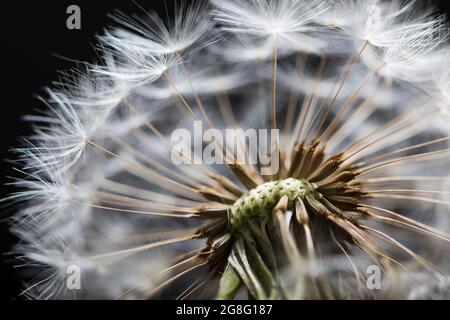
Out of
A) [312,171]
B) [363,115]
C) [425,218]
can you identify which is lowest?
[425,218]

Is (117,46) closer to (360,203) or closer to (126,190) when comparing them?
(126,190)

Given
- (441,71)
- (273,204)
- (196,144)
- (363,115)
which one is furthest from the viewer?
(363,115)

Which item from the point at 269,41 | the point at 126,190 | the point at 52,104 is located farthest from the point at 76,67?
the point at 269,41

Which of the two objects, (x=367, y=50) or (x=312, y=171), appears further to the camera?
(x=367, y=50)

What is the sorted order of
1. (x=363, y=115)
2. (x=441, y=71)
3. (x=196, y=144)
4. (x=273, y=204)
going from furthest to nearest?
(x=363, y=115) → (x=196, y=144) → (x=441, y=71) → (x=273, y=204)

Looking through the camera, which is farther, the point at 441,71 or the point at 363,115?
the point at 363,115

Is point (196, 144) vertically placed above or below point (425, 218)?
above

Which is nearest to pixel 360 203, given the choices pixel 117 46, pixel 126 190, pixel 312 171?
pixel 312 171

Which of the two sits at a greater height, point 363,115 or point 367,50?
point 367,50

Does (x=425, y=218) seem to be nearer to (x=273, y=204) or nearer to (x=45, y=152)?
(x=273, y=204)
